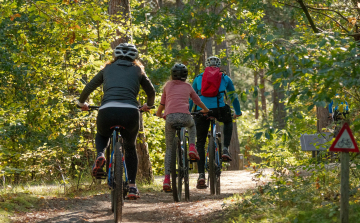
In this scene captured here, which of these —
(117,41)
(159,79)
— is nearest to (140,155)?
(117,41)

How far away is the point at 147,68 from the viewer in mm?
16547

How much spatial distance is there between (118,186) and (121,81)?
4.19 feet

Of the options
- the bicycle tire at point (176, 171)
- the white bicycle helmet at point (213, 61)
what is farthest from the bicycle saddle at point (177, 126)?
the white bicycle helmet at point (213, 61)

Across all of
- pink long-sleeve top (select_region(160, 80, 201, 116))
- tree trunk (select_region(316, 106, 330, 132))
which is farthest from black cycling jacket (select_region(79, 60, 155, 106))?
tree trunk (select_region(316, 106, 330, 132))

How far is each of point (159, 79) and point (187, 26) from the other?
2.32m

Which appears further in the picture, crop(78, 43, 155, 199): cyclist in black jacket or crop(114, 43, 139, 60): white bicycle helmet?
crop(114, 43, 139, 60): white bicycle helmet

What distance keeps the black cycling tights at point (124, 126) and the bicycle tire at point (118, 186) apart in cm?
31

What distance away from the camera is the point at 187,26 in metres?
15.6

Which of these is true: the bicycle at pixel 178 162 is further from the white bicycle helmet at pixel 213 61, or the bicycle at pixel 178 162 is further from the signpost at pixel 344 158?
the signpost at pixel 344 158

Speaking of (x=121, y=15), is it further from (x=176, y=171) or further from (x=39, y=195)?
(x=176, y=171)

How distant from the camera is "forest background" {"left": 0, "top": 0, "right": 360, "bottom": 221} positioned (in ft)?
13.4

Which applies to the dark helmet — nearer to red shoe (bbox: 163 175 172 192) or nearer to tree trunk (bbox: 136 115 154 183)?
red shoe (bbox: 163 175 172 192)

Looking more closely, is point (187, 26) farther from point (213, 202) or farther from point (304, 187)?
point (304, 187)

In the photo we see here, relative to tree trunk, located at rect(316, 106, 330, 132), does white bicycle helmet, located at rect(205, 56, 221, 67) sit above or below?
above
